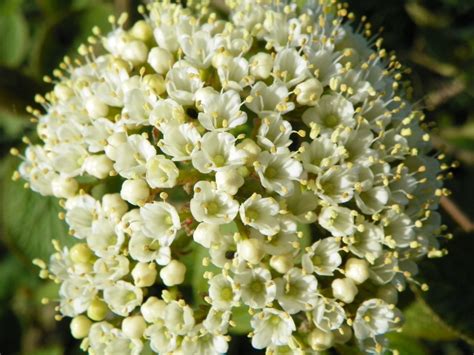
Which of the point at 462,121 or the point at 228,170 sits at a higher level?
the point at 228,170

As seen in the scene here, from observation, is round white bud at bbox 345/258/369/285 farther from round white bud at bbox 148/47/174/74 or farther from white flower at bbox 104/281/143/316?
round white bud at bbox 148/47/174/74

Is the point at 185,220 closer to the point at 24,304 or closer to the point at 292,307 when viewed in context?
the point at 292,307

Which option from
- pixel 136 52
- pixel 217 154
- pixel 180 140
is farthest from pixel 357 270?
pixel 136 52

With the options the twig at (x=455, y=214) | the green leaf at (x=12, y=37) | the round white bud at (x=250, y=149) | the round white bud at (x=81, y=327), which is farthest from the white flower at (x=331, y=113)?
the green leaf at (x=12, y=37)

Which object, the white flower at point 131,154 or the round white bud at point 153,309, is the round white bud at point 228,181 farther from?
the round white bud at point 153,309

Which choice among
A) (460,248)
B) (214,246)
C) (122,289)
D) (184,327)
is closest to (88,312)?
(122,289)

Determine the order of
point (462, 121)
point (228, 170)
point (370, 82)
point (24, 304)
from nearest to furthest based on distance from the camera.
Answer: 1. point (228, 170)
2. point (370, 82)
3. point (24, 304)
4. point (462, 121)
